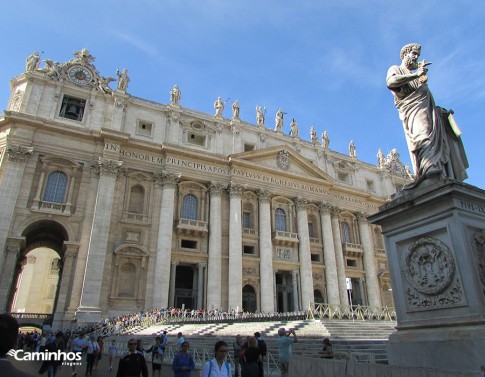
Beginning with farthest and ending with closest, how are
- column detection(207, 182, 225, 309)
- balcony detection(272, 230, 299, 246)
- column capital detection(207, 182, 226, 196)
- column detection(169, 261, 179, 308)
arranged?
balcony detection(272, 230, 299, 246)
column capital detection(207, 182, 226, 196)
column detection(207, 182, 225, 309)
column detection(169, 261, 179, 308)

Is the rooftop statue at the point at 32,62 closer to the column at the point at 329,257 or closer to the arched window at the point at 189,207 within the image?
the arched window at the point at 189,207

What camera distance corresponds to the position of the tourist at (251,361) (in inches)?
256

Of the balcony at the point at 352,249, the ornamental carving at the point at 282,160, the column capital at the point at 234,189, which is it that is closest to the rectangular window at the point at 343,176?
the balcony at the point at 352,249

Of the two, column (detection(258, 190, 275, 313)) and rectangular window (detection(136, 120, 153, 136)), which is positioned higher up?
rectangular window (detection(136, 120, 153, 136))

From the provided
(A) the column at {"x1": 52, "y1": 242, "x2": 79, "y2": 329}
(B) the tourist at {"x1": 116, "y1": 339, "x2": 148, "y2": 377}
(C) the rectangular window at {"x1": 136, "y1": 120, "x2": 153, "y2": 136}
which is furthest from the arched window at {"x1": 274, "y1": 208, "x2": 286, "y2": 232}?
(B) the tourist at {"x1": 116, "y1": 339, "x2": 148, "y2": 377}

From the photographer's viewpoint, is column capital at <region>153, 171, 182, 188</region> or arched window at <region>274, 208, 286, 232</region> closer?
column capital at <region>153, 171, 182, 188</region>

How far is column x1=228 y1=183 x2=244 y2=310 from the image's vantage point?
90.7 ft

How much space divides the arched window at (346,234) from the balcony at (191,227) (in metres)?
15.3

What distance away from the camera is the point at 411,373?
480 cm

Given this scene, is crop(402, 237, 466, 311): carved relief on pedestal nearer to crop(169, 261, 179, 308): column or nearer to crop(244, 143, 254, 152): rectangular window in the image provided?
crop(169, 261, 179, 308): column

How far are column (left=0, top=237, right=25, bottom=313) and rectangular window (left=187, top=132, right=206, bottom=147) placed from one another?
15.2m

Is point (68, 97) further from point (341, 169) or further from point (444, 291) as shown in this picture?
point (444, 291)

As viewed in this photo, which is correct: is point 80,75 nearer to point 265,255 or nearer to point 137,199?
point 137,199

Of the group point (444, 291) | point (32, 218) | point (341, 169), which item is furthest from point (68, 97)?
point (444, 291)
